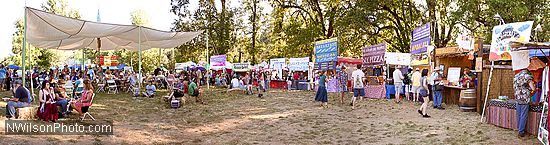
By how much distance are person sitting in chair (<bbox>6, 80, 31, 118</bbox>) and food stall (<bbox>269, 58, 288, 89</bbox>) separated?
16.6m

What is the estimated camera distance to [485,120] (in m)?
8.96

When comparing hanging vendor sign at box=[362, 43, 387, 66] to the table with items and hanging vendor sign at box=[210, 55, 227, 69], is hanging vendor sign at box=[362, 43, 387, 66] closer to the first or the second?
the table with items

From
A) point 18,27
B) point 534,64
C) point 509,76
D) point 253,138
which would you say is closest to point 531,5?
point 509,76

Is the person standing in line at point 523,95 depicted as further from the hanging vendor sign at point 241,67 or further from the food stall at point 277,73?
the hanging vendor sign at point 241,67

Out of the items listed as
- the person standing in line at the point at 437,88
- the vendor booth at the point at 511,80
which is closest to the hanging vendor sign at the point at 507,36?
the vendor booth at the point at 511,80

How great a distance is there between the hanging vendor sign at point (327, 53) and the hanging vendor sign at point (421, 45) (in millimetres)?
3044

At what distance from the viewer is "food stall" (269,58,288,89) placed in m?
24.6

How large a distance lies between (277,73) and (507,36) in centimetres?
1767

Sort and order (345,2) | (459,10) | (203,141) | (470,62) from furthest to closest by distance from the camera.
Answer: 1. (345,2)
2. (459,10)
3. (470,62)
4. (203,141)

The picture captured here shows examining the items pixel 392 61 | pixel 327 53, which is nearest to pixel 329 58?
pixel 327 53

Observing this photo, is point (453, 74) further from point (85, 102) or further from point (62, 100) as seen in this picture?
point (62, 100)

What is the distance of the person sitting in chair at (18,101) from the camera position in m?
8.42

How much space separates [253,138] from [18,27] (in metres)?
37.0

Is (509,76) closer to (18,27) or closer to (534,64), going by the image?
(534,64)
